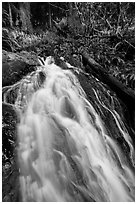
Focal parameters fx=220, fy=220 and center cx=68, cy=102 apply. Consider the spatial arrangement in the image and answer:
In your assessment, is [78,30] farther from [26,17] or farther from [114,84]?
[114,84]

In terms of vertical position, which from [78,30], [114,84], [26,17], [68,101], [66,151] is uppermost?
[26,17]

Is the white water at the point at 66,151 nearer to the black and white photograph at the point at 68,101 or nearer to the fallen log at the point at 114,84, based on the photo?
the black and white photograph at the point at 68,101

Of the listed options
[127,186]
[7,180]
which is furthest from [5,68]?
[127,186]

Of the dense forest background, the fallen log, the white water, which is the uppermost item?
the dense forest background

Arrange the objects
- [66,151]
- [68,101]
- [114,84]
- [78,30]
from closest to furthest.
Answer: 1. [66,151]
2. [68,101]
3. [114,84]
4. [78,30]

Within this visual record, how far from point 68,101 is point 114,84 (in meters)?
0.64

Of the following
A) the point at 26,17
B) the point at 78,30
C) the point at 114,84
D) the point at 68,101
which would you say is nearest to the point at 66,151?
the point at 68,101

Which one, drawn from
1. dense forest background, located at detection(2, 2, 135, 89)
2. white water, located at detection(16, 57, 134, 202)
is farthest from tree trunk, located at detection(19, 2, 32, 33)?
white water, located at detection(16, 57, 134, 202)

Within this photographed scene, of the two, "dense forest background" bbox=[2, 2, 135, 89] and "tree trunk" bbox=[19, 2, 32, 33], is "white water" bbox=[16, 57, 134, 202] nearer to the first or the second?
"dense forest background" bbox=[2, 2, 135, 89]

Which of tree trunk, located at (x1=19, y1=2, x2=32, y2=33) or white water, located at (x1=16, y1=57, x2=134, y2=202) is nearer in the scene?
white water, located at (x1=16, y1=57, x2=134, y2=202)

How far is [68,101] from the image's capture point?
2227mm

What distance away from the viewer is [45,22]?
8.60 ft

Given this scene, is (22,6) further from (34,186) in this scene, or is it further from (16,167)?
(34,186)

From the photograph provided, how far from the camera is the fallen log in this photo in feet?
8.04
